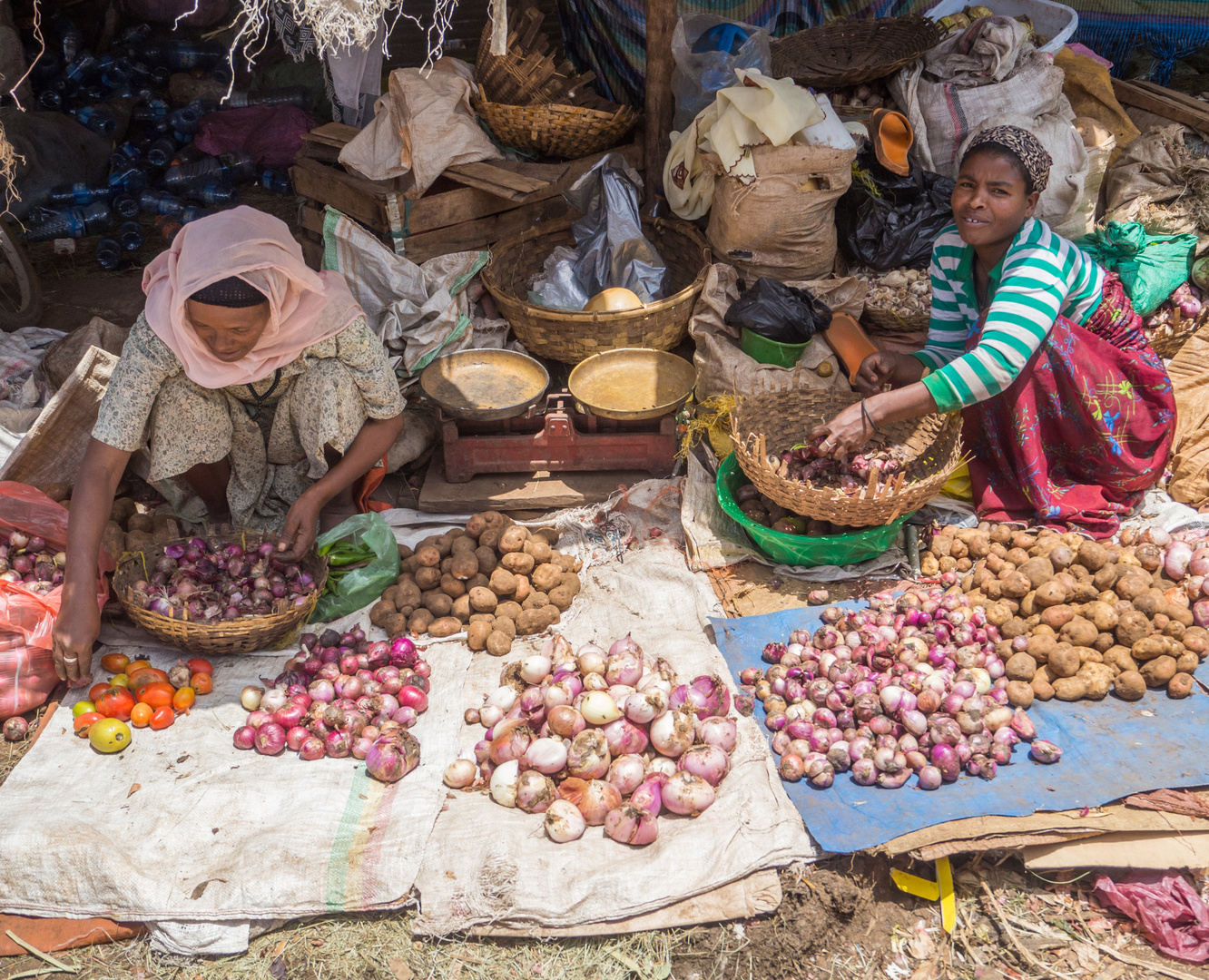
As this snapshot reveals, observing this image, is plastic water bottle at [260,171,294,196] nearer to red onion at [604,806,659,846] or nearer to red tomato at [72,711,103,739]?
red tomato at [72,711,103,739]

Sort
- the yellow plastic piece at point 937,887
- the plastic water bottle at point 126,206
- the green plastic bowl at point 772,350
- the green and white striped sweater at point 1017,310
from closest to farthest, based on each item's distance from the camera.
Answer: the yellow plastic piece at point 937,887, the green and white striped sweater at point 1017,310, the green plastic bowl at point 772,350, the plastic water bottle at point 126,206

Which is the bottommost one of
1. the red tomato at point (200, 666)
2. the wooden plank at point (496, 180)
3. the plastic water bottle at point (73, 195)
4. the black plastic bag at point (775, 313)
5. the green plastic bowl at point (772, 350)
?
the plastic water bottle at point (73, 195)

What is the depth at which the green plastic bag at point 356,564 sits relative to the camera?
3.01 meters

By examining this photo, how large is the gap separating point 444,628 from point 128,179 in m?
4.87

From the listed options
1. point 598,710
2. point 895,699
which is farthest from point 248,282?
point 895,699

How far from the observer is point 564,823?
2205 mm

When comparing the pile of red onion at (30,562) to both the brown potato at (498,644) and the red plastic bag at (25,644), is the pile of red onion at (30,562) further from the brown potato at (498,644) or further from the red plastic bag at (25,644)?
the brown potato at (498,644)

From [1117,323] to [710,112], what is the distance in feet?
6.27

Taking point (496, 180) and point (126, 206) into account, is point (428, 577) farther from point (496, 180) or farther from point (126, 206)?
point (126, 206)

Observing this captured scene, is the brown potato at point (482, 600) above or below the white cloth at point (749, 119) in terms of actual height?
below

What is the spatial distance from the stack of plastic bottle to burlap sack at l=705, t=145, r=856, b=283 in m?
3.73

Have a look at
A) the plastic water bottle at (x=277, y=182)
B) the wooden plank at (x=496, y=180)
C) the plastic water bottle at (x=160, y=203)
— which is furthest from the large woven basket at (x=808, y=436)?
the plastic water bottle at (x=160, y=203)

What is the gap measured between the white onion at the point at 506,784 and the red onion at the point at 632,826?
28 centimetres

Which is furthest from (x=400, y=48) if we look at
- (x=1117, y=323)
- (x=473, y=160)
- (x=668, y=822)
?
(x=668, y=822)
